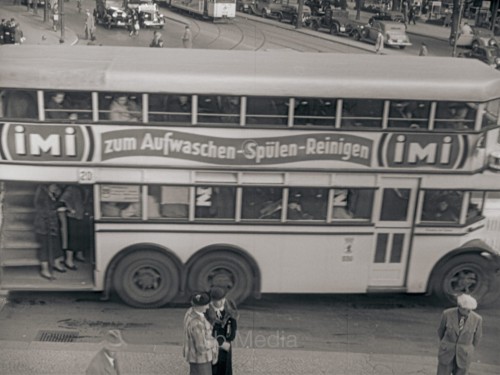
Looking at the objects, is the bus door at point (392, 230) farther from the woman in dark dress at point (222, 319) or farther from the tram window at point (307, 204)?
the woman in dark dress at point (222, 319)

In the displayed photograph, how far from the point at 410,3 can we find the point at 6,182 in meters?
4.81

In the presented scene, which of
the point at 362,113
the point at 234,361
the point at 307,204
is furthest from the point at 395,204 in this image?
the point at 234,361

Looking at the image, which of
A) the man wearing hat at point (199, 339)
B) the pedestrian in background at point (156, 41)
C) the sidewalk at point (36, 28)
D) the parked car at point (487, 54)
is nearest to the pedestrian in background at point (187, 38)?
the pedestrian in background at point (156, 41)

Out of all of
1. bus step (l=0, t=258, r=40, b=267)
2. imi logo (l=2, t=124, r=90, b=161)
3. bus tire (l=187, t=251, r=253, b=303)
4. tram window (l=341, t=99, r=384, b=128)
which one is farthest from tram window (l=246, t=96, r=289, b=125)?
bus step (l=0, t=258, r=40, b=267)

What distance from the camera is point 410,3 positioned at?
8.22 m

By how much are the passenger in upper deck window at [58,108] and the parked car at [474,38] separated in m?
4.19

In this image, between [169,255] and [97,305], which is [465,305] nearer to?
[169,255]

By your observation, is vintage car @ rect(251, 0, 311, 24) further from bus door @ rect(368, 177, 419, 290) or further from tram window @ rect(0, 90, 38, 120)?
tram window @ rect(0, 90, 38, 120)

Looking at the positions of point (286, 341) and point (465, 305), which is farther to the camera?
point (286, 341)

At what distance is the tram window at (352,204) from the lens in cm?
791

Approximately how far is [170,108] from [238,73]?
2.55ft

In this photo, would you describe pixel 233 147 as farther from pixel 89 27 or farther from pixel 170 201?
pixel 89 27

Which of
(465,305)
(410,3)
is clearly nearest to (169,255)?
(465,305)

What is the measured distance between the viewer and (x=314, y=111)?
24.7 feet
